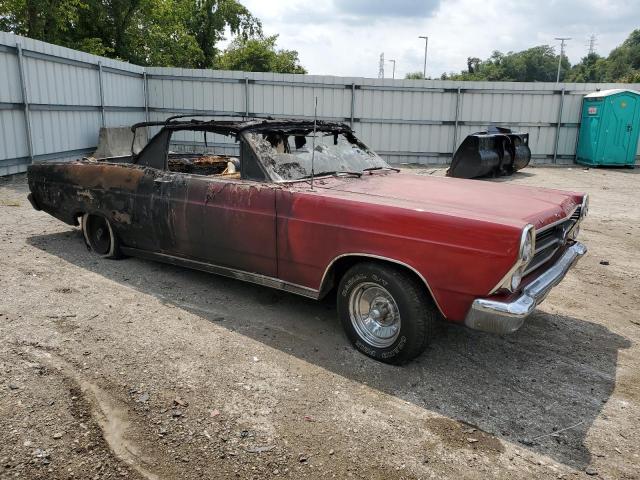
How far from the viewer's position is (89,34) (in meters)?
21.5

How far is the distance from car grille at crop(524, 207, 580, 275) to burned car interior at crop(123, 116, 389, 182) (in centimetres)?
168

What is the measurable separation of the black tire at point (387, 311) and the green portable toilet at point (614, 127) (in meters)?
14.3

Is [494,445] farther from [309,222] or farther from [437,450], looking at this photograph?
[309,222]

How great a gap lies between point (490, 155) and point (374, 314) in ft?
32.2

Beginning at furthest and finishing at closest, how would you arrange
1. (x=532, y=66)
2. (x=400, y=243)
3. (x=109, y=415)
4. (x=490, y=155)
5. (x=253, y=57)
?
(x=532, y=66)
(x=253, y=57)
(x=490, y=155)
(x=400, y=243)
(x=109, y=415)

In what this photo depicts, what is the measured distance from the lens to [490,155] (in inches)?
492

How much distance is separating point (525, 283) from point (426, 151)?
1331 cm

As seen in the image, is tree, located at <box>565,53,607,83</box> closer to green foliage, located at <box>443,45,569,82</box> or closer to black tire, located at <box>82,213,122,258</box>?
green foliage, located at <box>443,45,569,82</box>

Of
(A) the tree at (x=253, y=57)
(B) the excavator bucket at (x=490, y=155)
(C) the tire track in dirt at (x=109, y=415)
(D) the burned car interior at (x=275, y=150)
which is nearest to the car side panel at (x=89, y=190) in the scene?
(D) the burned car interior at (x=275, y=150)

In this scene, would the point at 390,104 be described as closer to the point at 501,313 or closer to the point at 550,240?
the point at 550,240

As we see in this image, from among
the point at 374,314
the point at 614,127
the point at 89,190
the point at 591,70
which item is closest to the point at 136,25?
the point at 614,127

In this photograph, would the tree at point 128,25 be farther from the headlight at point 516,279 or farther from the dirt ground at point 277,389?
the headlight at point 516,279

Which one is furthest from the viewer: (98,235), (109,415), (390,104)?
(390,104)

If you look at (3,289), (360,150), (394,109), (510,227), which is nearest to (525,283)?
(510,227)
